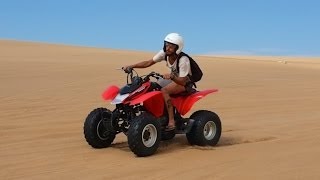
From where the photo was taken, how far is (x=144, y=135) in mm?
6652

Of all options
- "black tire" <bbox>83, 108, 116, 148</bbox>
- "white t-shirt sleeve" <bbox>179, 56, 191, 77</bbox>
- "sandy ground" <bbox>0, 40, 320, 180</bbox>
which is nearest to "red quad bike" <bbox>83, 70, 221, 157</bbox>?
"black tire" <bbox>83, 108, 116, 148</bbox>

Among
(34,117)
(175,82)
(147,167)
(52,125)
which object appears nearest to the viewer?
(147,167)

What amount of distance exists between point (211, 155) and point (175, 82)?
1.12 meters

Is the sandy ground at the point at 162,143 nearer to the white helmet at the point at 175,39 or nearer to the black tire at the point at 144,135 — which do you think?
the black tire at the point at 144,135

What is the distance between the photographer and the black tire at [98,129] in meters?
7.07

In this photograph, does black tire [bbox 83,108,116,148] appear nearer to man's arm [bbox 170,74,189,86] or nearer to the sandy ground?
the sandy ground

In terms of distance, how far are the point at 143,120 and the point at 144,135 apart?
0.87 feet

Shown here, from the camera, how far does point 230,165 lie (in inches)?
237

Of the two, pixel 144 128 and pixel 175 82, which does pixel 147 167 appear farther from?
pixel 175 82

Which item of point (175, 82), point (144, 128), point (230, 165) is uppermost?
point (175, 82)

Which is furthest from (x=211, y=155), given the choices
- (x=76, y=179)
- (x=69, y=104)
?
(x=69, y=104)

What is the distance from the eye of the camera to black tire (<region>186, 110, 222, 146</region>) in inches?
287

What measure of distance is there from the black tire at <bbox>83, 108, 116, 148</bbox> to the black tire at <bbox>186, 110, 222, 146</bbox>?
45.3 inches

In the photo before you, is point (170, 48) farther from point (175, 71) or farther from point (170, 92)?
point (170, 92)
